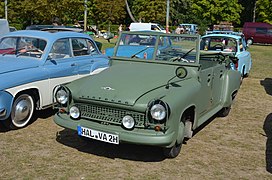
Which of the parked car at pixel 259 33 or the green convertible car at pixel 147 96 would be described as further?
the parked car at pixel 259 33

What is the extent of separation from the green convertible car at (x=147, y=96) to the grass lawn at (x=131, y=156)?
0.39 meters

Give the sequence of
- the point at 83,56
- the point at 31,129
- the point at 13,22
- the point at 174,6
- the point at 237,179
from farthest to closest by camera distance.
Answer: the point at 174,6
the point at 13,22
the point at 83,56
the point at 31,129
the point at 237,179

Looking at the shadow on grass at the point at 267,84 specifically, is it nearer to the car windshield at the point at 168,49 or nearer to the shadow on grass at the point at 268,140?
the shadow on grass at the point at 268,140

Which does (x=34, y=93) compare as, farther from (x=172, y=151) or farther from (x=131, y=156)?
(x=172, y=151)

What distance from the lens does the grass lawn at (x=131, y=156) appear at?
15.8 ft

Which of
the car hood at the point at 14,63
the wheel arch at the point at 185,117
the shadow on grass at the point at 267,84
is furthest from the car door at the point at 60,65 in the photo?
the shadow on grass at the point at 267,84

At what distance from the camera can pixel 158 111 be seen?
467 centimetres

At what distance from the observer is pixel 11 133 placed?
20.6 feet

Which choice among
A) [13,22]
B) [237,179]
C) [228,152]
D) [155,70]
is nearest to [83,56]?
[155,70]

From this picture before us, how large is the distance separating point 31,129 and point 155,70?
8.25 ft

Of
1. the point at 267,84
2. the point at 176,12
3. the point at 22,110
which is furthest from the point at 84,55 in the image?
the point at 176,12

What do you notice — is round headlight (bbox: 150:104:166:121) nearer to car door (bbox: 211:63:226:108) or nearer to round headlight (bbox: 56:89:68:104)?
round headlight (bbox: 56:89:68:104)

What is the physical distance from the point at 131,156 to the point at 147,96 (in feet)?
3.45

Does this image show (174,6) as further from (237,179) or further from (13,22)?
(237,179)
